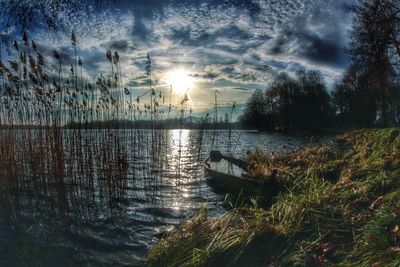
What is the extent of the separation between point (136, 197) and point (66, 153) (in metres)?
2.30

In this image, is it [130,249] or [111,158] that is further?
[111,158]

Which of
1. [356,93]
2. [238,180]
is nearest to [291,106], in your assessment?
[356,93]

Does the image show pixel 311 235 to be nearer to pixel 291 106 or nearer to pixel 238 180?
pixel 238 180

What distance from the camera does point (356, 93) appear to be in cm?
4609

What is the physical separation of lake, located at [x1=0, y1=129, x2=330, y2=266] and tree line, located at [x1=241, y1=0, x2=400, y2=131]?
589 inches

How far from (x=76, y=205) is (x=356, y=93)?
4561 centimetres

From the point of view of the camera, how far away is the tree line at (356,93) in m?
19.1

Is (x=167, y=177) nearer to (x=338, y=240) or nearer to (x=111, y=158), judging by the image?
(x=111, y=158)

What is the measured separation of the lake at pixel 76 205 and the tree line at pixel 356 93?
15.0m

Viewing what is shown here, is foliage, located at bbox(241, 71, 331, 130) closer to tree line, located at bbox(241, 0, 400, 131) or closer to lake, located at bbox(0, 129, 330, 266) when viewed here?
tree line, located at bbox(241, 0, 400, 131)

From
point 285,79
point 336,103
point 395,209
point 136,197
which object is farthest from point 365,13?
point 285,79

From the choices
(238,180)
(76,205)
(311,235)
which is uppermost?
(311,235)

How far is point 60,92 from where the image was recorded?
8625 millimetres

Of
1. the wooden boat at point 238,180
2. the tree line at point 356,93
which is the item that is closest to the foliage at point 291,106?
the tree line at point 356,93
